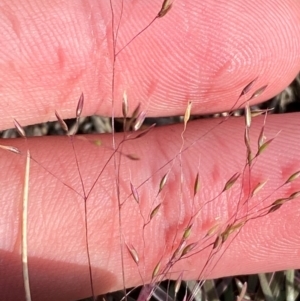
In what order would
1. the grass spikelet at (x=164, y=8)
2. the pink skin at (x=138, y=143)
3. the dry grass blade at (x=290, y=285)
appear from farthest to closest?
the dry grass blade at (x=290, y=285)
the pink skin at (x=138, y=143)
the grass spikelet at (x=164, y=8)

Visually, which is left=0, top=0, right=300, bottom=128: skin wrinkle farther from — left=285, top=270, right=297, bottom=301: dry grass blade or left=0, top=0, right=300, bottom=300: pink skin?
left=285, top=270, right=297, bottom=301: dry grass blade

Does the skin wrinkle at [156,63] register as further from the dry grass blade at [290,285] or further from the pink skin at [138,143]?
the dry grass blade at [290,285]

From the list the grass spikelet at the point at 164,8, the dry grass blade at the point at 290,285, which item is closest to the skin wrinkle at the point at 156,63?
the grass spikelet at the point at 164,8

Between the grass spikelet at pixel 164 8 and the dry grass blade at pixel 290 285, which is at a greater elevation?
the grass spikelet at pixel 164 8

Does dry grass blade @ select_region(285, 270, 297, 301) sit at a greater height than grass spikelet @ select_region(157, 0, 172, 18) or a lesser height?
lesser

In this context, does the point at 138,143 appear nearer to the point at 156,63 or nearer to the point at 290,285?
the point at 156,63

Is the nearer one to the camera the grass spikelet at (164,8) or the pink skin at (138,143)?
the grass spikelet at (164,8)

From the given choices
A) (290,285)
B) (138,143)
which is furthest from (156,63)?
(290,285)

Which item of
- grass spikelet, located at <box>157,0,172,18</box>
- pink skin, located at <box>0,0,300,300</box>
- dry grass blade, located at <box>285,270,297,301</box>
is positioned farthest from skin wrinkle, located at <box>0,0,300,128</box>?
dry grass blade, located at <box>285,270,297,301</box>
